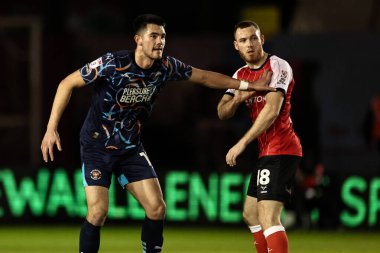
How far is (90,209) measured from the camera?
10312 mm

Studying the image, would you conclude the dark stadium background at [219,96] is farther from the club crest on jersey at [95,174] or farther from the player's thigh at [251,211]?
the club crest on jersey at [95,174]

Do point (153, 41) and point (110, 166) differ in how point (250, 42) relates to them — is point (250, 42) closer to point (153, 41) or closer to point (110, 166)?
point (153, 41)

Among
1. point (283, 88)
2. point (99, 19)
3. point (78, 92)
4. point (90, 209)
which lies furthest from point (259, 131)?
point (99, 19)

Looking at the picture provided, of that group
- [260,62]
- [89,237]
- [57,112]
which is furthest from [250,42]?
[89,237]

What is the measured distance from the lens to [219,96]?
2084 centimetres

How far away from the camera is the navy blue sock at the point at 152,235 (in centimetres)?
1045

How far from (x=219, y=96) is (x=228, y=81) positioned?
1056 centimetres

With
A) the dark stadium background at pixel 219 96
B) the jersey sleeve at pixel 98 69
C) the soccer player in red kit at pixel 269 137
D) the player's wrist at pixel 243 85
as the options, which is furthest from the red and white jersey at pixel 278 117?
the dark stadium background at pixel 219 96

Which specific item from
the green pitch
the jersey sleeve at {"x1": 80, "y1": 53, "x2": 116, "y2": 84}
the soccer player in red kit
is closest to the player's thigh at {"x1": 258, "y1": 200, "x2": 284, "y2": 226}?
the soccer player in red kit

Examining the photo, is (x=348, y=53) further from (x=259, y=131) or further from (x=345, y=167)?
(x=259, y=131)

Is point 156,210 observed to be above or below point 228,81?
below

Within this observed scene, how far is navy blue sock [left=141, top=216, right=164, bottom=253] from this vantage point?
1045 centimetres

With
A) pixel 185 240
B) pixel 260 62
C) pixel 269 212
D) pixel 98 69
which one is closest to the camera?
pixel 269 212

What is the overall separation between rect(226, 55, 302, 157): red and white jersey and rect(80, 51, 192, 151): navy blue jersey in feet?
2.06
